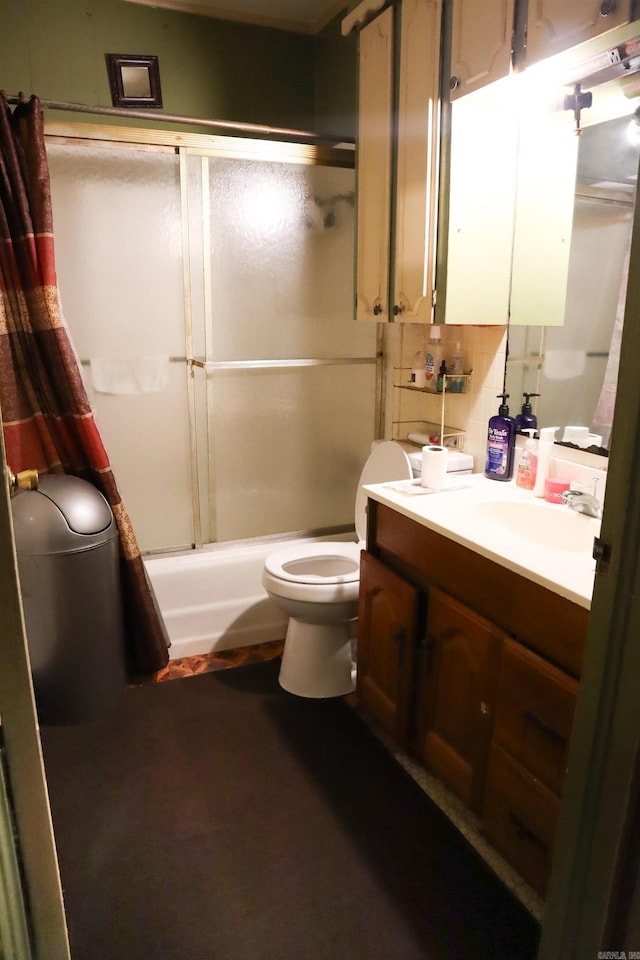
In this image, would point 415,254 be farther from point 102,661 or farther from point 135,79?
point 102,661

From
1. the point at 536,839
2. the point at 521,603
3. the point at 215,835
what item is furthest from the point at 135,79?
the point at 536,839

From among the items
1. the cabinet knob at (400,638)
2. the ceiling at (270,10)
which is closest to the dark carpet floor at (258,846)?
the cabinet knob at (400,638)

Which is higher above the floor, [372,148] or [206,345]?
[372,148]

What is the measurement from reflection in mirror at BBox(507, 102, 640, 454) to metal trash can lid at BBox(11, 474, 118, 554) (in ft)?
4.75

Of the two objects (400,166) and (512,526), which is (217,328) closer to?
(400,166)

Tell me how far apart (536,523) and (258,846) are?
44.0 inches

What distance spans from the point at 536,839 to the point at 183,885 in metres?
0.83

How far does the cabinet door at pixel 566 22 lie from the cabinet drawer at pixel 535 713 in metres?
1.31

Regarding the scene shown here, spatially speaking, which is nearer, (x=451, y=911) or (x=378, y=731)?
(x=451, y=911)

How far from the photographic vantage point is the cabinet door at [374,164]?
212 centimetres

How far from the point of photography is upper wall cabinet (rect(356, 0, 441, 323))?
1.93 m

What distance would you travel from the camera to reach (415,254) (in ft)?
6.75

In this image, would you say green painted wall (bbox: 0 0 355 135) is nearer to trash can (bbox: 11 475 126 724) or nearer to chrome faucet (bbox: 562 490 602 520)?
trash can (bbox: 11 475 126 724)

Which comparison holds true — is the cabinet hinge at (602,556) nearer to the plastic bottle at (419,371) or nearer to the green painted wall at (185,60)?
the plastic bottle at (419,371)
